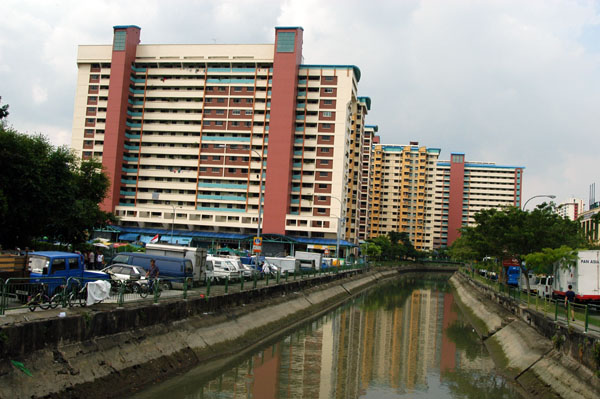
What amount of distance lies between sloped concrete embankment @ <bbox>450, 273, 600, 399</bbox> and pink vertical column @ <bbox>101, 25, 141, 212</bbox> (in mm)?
86492

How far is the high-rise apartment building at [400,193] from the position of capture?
618 feet

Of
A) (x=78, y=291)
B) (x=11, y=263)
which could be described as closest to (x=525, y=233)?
(x=78, y=291)

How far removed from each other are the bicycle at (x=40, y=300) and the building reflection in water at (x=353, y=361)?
6221mm

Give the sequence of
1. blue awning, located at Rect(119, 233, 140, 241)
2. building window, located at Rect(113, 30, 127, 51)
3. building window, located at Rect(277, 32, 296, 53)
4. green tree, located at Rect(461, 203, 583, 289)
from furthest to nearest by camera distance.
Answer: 1. building window, located at Rect(113, 30, 127, 51)
2. blue awning, located at Rect(119, 233, 140, 241)
3. building window, located at Rect(277, 32, 296, 53)
4. green tree, located at Rect(461, 203, 583, 289)

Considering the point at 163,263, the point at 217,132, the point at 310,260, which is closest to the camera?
the point at 163,263

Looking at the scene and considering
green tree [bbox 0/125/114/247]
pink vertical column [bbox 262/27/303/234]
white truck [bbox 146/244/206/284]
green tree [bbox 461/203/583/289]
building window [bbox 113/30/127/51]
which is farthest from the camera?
building window [bbox 113/30/127/51]

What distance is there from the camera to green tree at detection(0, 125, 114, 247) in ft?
123

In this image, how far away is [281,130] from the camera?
339 feet

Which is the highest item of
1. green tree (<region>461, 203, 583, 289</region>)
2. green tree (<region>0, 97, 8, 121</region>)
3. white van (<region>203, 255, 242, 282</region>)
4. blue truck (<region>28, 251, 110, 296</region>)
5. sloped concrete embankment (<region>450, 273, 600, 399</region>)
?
green tree (<region>0, 97, 8, 121</region>)

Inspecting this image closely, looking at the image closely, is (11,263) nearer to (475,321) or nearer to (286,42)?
(475,321)

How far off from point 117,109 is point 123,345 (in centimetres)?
9714

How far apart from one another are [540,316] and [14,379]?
23.1m

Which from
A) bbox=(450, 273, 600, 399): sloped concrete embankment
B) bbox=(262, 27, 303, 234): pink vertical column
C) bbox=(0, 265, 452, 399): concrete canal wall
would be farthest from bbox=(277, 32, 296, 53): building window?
bbox=(0, 265, 452, 399): concrete canal wall

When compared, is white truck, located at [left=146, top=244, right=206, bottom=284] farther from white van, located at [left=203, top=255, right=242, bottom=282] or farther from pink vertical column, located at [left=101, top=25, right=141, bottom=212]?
pink vertical column, located at [left=101, top=25, right=141, bottom=212]
